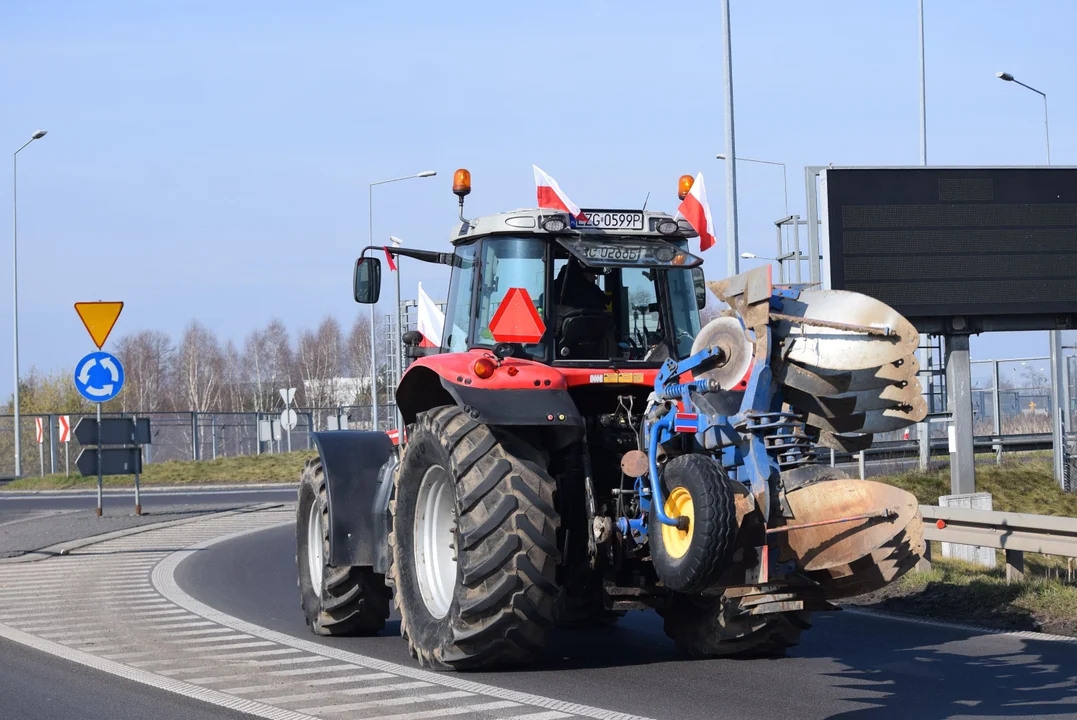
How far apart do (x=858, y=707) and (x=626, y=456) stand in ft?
5.67

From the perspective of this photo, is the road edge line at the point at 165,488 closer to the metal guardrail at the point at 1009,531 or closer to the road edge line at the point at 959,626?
the metal guardrail at the point at 1009,531

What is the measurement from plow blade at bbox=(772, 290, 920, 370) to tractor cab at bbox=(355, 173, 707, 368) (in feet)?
6.31

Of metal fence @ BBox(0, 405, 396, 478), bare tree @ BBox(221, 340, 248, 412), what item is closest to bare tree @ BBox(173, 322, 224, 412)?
bare tree @ BBox(221, 340, 248, 412)

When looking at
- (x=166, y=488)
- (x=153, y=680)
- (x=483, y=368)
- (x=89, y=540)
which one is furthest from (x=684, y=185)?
(x=166, y=488)

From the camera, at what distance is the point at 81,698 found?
293 inches

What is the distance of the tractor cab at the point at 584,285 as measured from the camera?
8.44 metres

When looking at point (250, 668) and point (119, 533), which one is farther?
point (119, 533)

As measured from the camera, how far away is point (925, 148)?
30.9 meters

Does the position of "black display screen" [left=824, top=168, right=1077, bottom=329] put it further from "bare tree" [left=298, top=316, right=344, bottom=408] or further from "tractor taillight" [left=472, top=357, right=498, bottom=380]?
"bare tree" [left=298, top=316, right=344, bottom=408]

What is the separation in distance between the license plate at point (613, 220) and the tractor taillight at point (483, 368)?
131cm

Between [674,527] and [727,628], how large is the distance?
1816 millimetres

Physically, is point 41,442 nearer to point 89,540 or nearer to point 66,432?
point 66,432

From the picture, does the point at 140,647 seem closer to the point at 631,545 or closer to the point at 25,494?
the point at 631,545

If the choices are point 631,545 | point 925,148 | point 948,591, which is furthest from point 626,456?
point 925,148
